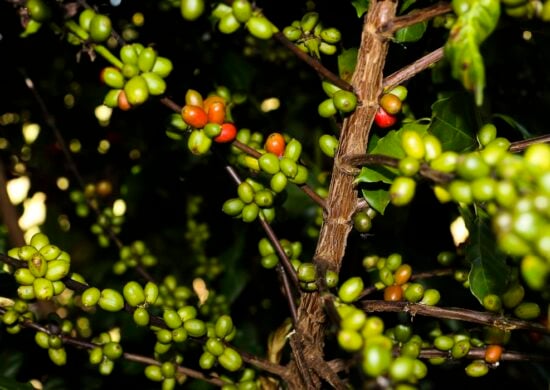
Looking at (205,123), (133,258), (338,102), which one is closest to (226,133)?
(205,123)

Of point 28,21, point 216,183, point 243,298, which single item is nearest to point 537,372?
point 243,298

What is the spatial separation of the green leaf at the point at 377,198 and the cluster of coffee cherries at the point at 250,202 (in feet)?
0.76

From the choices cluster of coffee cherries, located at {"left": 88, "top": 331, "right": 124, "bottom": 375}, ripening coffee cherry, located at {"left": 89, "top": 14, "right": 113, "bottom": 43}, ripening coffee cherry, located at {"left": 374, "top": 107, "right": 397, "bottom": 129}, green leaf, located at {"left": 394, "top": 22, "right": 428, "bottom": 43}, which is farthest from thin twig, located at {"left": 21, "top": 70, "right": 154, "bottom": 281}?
green leaf, located at {"left": 394, "top": 22, "right": 428, "bottom": 43}

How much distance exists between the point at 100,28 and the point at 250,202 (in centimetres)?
45

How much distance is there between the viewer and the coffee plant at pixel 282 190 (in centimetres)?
92

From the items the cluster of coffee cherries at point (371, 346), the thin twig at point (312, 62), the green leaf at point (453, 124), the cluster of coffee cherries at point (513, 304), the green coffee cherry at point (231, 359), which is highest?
the green leaf at point (453, 124)

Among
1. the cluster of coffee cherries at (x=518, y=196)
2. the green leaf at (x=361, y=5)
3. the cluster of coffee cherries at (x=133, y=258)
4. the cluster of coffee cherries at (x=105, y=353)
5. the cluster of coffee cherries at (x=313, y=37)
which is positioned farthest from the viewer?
the cluster of coffee cherries at (x=133, y=258)

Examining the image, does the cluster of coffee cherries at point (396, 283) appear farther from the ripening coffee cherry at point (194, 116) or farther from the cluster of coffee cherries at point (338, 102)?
the ripening coffee cherry at point (194, 116)

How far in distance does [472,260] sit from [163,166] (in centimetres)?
118

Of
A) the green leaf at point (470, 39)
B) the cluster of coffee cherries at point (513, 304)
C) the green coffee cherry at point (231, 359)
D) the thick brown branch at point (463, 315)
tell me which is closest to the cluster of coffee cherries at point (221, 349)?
the green coffee cherry at point (231, 359)

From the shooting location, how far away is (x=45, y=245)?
1.27 meters

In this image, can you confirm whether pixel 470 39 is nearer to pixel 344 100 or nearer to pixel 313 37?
pixel 344 100

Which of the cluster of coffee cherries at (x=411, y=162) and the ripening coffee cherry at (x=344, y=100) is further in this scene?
the ripening coffee cherry at (x=344, y=100)

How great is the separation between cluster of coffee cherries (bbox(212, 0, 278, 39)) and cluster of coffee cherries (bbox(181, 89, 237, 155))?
0.75ft
